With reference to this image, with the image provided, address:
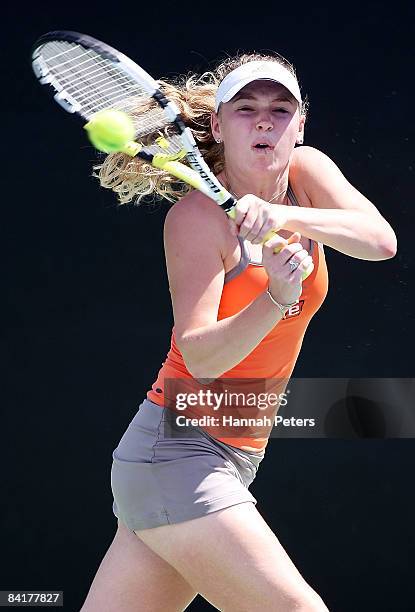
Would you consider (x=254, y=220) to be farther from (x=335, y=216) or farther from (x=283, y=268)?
(x=335, y=216)

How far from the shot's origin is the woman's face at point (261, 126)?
2756 millimetres

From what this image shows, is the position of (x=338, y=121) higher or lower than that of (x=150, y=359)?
higher

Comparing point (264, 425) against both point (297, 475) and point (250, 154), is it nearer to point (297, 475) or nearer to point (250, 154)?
point (250, 154)

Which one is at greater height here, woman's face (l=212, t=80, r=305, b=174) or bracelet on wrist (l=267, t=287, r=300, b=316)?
woman's face (l=212, t=80, r=305, b=174)

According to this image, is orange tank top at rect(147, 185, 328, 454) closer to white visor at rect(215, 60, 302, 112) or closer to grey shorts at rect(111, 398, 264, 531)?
grey shorts at rect(111, 398, 264, 531)

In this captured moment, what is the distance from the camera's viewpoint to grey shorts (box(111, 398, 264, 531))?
106 inches

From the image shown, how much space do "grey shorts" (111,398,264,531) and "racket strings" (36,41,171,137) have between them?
0.65m

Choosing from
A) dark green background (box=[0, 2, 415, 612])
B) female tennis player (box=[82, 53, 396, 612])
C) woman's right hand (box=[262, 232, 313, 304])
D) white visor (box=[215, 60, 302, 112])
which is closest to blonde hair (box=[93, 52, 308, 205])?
female tennis player (box=[82, 53, 396, 612])

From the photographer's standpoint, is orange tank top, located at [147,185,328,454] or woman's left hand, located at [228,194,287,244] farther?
orange tank top, located at [147,185,328,454]

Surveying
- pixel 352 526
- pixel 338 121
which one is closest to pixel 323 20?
pixel 338 121

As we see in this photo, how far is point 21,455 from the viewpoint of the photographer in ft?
13.6

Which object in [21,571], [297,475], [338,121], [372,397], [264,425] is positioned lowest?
[21,571]

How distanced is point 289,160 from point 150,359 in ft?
4.66

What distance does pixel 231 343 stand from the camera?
2.58m
